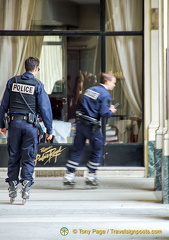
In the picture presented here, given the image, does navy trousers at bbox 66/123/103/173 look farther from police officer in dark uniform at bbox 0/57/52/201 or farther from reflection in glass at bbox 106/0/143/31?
reflection in glass at bbox 106/0/143/31

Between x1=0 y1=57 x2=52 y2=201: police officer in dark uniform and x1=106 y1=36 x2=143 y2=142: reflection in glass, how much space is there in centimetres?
369

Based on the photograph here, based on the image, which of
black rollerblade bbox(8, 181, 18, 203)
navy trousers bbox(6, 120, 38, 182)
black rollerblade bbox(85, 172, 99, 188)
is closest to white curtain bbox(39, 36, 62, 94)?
black rollerblade bbox(85, 172, 99, 188)

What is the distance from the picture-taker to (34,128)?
9703 millimetres

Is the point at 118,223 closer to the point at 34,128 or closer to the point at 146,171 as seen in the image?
the point at 34,128

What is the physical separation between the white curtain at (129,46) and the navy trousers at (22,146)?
3.93 meters

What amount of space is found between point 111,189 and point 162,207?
1840 mm

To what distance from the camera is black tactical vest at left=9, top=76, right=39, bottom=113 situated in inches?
380

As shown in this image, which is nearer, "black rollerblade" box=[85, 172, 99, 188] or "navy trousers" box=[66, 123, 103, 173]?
"navy trousers" box=[66, 123, 103, 173]

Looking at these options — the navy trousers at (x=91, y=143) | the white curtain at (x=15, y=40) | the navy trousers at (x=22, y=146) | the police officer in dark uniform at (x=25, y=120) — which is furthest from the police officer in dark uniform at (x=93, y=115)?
the white curtain at (x=15, y=40)

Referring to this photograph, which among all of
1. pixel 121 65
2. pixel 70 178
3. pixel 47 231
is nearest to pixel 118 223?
pixel 47 231

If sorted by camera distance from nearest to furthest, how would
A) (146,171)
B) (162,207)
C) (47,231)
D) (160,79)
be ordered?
(47,231)
(162,207)
(160,79)
(146,171)

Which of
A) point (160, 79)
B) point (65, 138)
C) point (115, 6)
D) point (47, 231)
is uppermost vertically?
point (115, 6)

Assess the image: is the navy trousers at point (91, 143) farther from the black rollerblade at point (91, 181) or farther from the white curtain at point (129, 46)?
the white curtain at point (129, 46)

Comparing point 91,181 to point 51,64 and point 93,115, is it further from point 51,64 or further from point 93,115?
point 51,64
